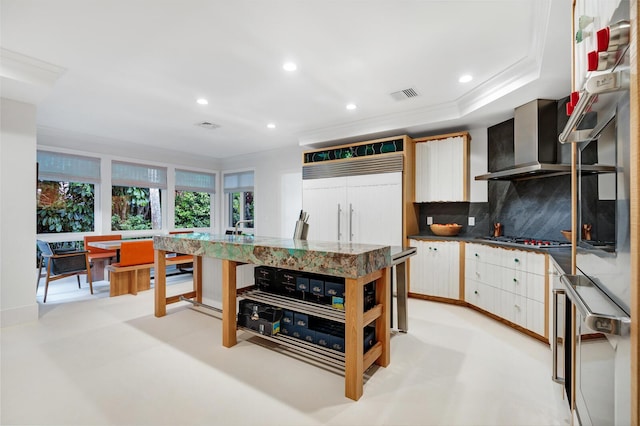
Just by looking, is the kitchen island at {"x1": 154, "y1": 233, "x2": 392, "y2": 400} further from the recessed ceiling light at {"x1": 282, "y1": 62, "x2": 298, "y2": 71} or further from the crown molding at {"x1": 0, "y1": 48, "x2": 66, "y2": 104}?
the crown molding at {"x1": 0, "y1": 48, "x2": 66, "y2": 104}

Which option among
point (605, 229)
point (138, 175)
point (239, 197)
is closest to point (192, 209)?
point (239, 197)

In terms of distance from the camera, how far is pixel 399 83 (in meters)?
3.30

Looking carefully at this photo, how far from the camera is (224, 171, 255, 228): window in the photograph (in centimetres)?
722

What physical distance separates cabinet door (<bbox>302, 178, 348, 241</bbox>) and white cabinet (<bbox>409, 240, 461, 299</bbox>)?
1.20 meters

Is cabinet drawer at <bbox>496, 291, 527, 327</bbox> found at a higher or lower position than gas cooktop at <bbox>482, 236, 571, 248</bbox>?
lower

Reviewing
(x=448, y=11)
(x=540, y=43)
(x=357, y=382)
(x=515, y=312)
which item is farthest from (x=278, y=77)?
(x=515, y=312)

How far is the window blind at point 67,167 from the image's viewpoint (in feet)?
16.3

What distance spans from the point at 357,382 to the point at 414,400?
15.2 inches

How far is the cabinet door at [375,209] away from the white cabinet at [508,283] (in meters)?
1.06

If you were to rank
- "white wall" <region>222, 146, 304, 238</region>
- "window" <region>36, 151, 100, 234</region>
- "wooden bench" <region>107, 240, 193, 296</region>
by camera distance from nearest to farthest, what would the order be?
"wooden bench" <region>107, 240, 193, 296</region>, "window" <region>36, 151, 100, 234</region>, "white wall" <region>222, 146, 304, 238</region>

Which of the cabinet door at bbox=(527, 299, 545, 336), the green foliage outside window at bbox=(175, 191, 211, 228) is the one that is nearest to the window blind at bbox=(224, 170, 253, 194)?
the green foliage outside window at bbox=(175, 191, 211, 228)

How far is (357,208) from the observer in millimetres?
4762

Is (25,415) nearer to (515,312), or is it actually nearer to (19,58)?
(19,58)

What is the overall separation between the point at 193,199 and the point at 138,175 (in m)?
1.40
